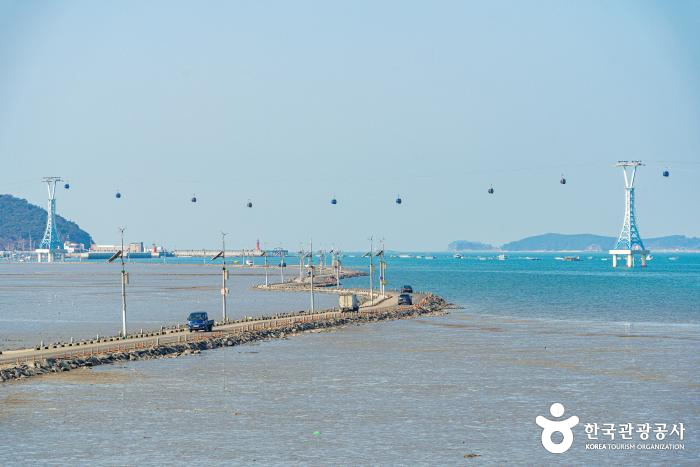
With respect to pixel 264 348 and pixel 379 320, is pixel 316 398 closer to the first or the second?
pixel 264 348

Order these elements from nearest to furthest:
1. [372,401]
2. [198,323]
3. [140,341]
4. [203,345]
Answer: [372,401] < [140,341] < [203,345] < [198,323]

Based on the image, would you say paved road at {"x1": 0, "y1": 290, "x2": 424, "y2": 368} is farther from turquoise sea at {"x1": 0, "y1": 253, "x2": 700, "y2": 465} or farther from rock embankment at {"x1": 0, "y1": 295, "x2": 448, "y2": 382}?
turquoise sea at {"x1": 0, "y1": 253, "x2": 700, "y2": 465}

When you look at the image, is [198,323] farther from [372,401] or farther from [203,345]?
[372,401]

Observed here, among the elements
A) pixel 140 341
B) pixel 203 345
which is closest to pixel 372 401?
pixel 203 345

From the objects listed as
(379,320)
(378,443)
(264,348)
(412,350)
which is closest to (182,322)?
(379,320)

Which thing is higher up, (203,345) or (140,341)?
(140,341)

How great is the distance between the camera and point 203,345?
3497 inches

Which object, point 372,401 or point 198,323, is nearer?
point 372,401

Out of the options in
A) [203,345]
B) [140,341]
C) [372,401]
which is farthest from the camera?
[203,345]

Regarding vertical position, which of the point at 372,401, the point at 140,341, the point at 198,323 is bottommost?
the point at 372,401

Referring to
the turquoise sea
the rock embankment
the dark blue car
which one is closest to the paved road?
the dark blue car

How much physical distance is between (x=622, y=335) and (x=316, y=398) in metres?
50.9

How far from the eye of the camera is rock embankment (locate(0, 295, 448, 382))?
7144 centimetres

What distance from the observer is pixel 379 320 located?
123 metres
